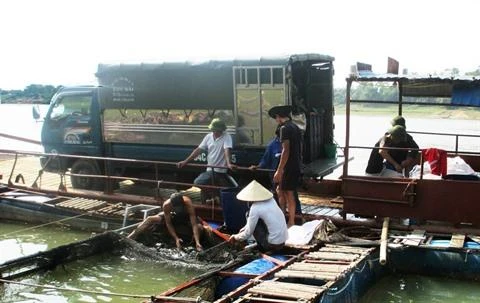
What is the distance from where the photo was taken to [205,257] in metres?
7.43

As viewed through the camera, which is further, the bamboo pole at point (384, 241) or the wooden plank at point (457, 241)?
the wooden plank at point (457, 241)

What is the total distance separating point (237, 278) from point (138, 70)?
576cm

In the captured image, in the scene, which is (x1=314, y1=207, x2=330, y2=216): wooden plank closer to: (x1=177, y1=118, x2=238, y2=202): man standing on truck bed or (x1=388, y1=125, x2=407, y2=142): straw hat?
(x1=177, y1=118, x2=238, y2=202): man standing on truck bed

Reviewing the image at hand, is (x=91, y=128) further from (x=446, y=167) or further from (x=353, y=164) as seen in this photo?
(x=353, y=164)

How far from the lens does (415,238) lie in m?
7.56

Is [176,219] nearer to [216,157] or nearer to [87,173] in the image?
[216,157]

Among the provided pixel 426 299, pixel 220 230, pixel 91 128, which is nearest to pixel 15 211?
pixel 91 128

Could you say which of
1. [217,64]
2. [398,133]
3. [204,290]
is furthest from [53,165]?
[398,133]

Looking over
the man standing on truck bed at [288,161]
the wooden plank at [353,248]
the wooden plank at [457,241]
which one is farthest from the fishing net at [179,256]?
the wooden plank at [457,241]

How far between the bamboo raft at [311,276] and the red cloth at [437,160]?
1.63 m

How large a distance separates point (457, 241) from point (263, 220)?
2703 mm

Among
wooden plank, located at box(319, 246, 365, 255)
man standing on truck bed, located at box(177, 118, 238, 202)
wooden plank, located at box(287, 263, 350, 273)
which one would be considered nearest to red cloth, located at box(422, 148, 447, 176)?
wooden plank, located at box(319, 246, 365, 255)

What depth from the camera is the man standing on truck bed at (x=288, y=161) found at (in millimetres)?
7641

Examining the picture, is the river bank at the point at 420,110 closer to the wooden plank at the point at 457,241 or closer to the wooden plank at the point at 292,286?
the wooden plank at the point at 457,241
